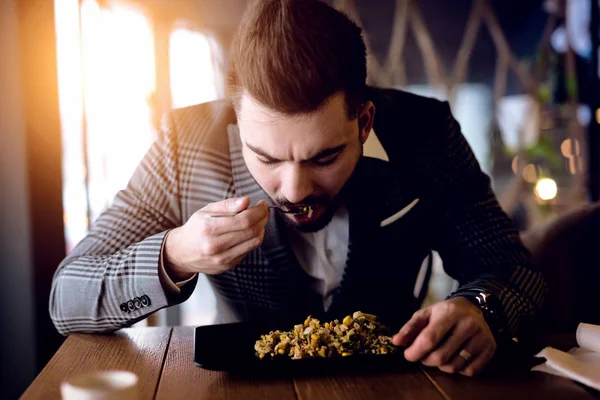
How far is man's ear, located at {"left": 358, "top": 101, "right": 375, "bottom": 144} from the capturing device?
1528 millimetres

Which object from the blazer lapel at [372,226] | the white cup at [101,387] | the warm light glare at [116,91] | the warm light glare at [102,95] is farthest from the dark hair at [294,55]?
the warm light glare at [116,91]

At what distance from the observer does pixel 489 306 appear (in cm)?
130

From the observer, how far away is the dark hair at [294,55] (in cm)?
133

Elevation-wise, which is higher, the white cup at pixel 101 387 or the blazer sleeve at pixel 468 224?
the blazer sleeve at pixel 468 224

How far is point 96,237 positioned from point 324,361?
0.84 meters

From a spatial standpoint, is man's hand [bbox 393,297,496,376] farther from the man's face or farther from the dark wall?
the dark wall

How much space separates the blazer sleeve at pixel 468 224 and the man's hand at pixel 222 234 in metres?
0.68

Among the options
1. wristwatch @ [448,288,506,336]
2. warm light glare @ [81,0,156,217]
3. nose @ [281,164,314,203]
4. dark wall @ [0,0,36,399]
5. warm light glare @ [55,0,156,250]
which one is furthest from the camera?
warm light glare @ [81,0,156,217]

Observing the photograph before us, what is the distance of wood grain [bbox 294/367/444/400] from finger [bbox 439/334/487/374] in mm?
53

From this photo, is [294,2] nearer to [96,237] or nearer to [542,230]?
[96,237]

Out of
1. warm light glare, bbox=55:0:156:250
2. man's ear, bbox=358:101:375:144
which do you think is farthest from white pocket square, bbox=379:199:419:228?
warm light glare, bbox=55:0:156:250

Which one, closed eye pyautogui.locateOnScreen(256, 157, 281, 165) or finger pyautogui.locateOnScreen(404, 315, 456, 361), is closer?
finger pyautogui.locateOnScreen(404, 315, 456, 361)

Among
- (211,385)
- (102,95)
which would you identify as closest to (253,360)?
(211,385)

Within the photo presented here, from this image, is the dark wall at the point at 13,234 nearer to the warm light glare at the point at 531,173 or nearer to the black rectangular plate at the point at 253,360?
the black rectangular plate at the point at 253,360
